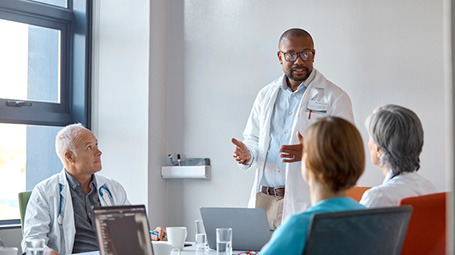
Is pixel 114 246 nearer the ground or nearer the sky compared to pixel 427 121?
nearer the ground

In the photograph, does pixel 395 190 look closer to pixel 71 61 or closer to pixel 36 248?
pixel 36 248

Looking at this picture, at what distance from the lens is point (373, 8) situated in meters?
3.53

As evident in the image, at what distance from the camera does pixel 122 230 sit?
1.83 m

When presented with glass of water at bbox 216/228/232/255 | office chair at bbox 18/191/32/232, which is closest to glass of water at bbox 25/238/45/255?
glass of water at bbox 216/228/232/255

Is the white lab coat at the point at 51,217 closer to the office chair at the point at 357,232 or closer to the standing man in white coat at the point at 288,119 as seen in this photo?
the standing man in white coat at the point at 288,119

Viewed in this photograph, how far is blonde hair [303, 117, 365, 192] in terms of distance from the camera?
4.65 ft

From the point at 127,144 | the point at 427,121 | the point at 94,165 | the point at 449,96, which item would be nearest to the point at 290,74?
the point at 427,121

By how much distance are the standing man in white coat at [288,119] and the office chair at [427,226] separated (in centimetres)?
135

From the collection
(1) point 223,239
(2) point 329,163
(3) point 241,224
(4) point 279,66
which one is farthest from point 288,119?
(2) point 329,163

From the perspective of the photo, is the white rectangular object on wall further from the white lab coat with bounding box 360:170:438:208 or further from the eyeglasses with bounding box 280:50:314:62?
the white lab coat with bounding box 360:170:438:208

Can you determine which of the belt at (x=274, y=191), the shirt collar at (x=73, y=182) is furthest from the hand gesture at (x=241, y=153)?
the shirt collar at (x=73, y=182)

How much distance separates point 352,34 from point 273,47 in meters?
Answer: 0.61

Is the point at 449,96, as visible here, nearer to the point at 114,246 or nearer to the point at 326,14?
the point at 114,246

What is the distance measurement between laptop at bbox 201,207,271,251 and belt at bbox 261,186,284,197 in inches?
36.0
